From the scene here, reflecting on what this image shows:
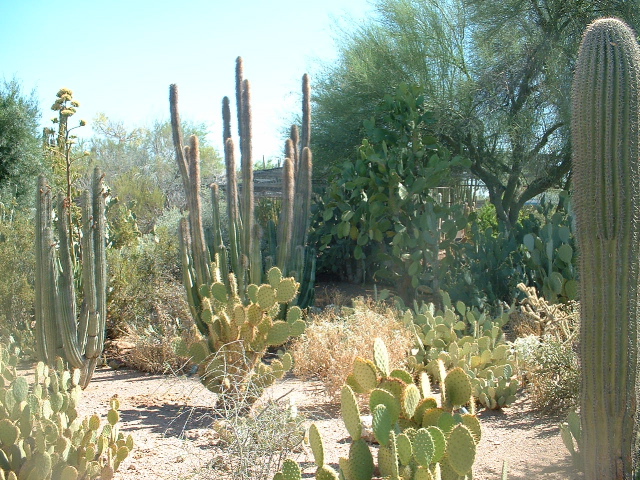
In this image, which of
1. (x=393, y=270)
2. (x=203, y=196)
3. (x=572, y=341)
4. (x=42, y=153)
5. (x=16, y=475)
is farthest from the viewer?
(x=203, y=196)

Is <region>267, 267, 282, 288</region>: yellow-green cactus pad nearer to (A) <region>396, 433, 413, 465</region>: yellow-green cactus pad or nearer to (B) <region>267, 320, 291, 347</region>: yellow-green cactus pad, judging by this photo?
(B) <region>267, 320, 291, 347</region>: yellow-green cactus pad

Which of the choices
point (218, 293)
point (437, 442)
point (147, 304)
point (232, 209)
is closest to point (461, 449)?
point (437, 442)

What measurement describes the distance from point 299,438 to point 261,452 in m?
0.32

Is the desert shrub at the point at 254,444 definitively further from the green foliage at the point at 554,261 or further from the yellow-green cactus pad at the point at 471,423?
the green foliage at the point at 554,261

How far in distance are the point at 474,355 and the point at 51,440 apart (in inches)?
137

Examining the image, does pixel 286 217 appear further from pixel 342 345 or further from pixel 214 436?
pixel 214 436

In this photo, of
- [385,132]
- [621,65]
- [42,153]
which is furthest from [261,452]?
[42,153]

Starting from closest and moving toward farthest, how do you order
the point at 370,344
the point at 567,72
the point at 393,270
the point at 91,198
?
the point at 91,198
the point at 370,344
the point at 567,72
the point at 393,270

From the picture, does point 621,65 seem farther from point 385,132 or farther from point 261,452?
point 385,132

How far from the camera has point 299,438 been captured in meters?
3.72

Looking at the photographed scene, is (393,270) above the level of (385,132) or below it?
below

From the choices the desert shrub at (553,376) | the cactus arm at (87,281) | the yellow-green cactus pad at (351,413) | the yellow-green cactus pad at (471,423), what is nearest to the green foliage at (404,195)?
the desert shrub at (553,376)

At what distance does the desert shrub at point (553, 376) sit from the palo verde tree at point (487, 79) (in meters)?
4.81

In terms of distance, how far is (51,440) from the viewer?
3.29 metres
